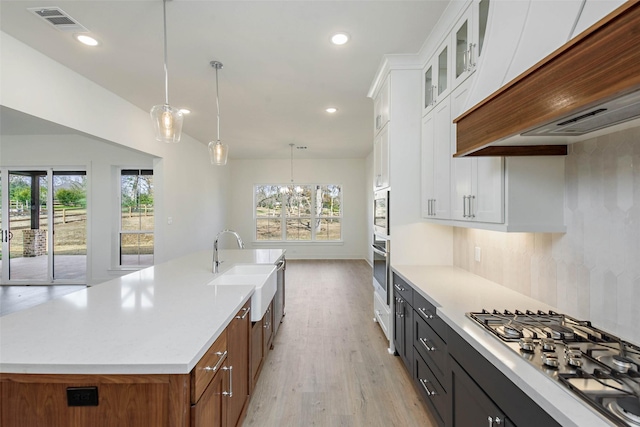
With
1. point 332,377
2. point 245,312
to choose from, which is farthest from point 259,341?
point 332,377

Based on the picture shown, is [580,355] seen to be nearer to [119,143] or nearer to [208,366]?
[208,366]

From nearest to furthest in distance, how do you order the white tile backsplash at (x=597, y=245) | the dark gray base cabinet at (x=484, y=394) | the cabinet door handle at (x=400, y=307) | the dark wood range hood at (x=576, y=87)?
the dark wood range hood at (x=576, y=87) → the dark gray base cabinet at (x=484, y=394) → the white tile backsplash at (x=597, y=245) → the cabinet door handle at (x=400, y=307)

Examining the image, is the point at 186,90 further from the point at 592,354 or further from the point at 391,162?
the point at 592,354

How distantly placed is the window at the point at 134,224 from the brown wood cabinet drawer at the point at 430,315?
5.45 metres

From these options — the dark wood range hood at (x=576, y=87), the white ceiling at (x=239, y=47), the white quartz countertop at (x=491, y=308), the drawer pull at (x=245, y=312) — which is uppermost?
the white ceiling at (x=239, y=47)

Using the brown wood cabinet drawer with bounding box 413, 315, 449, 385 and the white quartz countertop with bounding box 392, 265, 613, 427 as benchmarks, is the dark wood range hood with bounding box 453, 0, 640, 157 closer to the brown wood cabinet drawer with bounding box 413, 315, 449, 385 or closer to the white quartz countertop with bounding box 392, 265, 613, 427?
the white quartz countertop with bounding box 392, 265, 613, 427

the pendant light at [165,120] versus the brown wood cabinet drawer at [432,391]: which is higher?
the pendant light at [165,120]

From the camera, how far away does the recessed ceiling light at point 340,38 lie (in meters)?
2.47

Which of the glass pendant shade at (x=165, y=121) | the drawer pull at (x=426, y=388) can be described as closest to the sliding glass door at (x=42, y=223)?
the glass pendant shade at (x=165, y=121)

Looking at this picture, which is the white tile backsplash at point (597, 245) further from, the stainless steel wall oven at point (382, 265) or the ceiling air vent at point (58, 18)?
the ceiling air vent at point (58, 18)

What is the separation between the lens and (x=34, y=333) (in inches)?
51.6

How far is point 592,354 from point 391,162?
2.10 m

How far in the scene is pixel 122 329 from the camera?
53.2 inches

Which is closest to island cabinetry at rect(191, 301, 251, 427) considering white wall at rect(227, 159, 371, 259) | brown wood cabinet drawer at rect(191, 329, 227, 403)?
brown wood cabinet drawer at rect(191, 329, 227, 403)
